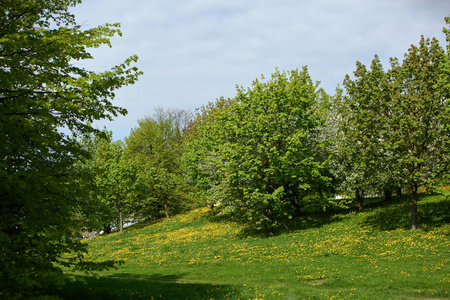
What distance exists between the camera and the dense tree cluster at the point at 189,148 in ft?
30.8

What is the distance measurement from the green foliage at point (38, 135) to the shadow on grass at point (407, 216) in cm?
2250

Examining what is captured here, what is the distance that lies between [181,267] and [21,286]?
15.4 m

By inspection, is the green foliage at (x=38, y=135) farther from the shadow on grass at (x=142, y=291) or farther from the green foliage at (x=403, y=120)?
the green foliage at (x=403, y=120)

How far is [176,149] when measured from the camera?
61.2 m

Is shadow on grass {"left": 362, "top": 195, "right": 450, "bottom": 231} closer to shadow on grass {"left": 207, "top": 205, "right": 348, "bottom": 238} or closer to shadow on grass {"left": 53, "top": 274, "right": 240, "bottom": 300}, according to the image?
shadow on grass {"left": 207, "top": 205, "right": 348, "bottom": 238}

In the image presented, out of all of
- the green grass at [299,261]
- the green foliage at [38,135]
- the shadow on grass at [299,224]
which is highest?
the green foliage at [38,135]

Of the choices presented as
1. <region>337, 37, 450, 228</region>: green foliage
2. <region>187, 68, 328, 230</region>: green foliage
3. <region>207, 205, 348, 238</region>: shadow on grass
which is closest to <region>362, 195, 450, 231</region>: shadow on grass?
<region>337, 37, 450, 228</region>: green foliage

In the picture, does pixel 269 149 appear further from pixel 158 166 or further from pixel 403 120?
pixel 158 166

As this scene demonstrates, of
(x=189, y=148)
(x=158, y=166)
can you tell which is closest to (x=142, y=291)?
(x=189, y=148)

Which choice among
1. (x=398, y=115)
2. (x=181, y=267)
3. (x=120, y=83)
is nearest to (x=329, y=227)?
(x=398, y=115)

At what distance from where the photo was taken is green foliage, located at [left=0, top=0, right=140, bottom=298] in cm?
878

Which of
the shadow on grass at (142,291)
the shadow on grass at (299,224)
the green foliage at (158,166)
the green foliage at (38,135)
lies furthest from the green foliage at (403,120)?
the green foliage at (158,166)

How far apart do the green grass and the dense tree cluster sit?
2094mm

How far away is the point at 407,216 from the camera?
26.3m
